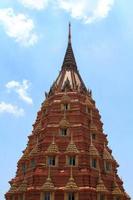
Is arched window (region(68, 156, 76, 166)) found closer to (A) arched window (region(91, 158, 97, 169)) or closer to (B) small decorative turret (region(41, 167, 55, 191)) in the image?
(A) arched window (region(91, 158, 97, 169))

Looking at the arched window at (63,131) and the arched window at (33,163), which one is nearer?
the arched window at (33,163)

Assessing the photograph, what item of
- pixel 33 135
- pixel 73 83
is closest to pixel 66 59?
pixel 73 83

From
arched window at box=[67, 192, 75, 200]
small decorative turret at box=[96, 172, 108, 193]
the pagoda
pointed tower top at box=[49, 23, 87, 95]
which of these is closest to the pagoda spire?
pointed tower top at box=[49, 23, 87, 95]

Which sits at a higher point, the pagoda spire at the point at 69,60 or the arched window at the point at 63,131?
the pagoda spire at the point at 69,60

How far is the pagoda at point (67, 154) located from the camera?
41.6m

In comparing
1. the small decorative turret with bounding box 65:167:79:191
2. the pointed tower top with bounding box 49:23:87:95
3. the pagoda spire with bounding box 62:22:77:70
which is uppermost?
the pagoda spire with bounding box 62:22:77:70

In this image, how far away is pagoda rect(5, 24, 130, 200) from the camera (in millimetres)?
41594

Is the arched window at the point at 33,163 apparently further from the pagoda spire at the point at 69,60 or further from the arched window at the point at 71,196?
the pagoda spire at the point at 69,60

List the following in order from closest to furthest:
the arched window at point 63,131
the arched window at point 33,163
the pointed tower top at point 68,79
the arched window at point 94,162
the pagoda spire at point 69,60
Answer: the arched window at point 94,162
the arched window at point 33,163
the arched window at point 63,131
the pointed tower top at point 68,79
the pagoda spire at point 69,60

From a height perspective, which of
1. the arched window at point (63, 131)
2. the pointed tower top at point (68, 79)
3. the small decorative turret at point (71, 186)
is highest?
the pointed tower top at point (68, 79)

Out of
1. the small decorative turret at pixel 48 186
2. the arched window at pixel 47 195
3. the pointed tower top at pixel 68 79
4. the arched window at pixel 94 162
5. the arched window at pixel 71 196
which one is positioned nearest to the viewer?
the small decorative turret at pixel 48 186

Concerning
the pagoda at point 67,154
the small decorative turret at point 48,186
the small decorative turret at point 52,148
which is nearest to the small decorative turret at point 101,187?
the pagoda at point 67,154

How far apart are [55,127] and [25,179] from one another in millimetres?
7027

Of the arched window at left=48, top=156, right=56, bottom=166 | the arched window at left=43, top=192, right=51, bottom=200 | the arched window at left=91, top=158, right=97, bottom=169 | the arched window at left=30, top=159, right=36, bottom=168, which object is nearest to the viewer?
the arched window at left=43, top=192, right=51, bottom=200
